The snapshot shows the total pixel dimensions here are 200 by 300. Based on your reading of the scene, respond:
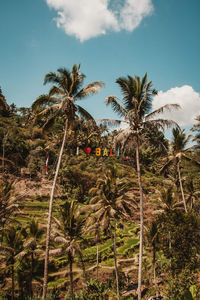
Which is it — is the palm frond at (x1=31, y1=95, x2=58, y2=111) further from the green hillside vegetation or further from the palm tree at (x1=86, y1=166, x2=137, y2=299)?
the palm tree at (x1=86, y1=166, x2=137, y2=299)

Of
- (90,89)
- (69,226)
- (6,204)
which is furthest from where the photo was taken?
(6,204)

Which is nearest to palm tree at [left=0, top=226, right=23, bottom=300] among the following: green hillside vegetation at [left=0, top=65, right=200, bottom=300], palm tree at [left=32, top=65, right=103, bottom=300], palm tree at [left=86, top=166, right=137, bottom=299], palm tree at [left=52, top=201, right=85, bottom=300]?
green hillside vegetation at [left=0, top=65, right=200, bottom=300]

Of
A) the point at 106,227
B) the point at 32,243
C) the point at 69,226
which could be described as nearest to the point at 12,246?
the point at 32,243

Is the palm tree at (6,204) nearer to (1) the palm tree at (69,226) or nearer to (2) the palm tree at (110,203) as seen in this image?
(1) the palm tree at (69,226)

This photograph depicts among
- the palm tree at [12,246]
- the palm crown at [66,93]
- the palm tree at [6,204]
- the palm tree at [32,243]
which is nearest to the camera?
the palm crown at [66,93]

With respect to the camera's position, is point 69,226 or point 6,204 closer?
point 69,226

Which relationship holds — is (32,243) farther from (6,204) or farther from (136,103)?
(136,103)

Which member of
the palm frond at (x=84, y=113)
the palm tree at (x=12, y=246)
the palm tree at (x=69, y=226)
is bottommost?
the palm tree at (x=12, y=246)

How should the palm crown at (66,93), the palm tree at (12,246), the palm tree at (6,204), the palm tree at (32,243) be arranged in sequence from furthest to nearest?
the palm tree at (6,204)
the palm tree at (12,246)
the palm tree at (32,243)
the palm crown at (66,93)

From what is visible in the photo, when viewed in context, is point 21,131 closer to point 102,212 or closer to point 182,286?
point 102,212

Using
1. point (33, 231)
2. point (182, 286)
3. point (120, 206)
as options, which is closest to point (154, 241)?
point (120, 206)

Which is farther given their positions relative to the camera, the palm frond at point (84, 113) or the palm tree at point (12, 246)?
the palm tree at point (12, 246)

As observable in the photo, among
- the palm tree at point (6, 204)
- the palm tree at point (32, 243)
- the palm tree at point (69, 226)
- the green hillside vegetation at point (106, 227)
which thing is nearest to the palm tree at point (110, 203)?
the green hillside vegetation at point (106, 227)

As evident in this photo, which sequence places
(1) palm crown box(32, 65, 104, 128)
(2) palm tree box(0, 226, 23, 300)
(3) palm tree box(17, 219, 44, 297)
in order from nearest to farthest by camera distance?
(1) palm crown box(32, 65, 104, 128)
(3) palm tree box(17, 219, 44, 297)
(2) palm tree box(0, 226, 23, 300)
